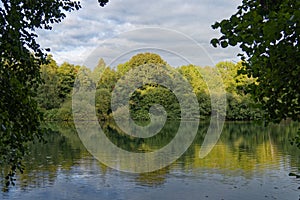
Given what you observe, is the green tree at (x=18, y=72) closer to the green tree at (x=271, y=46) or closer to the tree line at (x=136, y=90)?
the green tree at (x=271, y=46)

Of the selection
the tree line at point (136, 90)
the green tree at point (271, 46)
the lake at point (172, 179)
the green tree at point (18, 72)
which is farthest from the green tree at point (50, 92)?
the green tree at point (271, 46)

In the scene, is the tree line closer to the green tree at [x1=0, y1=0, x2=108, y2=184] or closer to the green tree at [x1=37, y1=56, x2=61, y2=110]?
the green tree at [x1=37, y1=56, x2=61, y2=110]

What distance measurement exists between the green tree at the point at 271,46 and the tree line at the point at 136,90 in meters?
44.5

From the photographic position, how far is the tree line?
4938 centimetres

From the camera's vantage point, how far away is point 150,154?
2103 centimetres

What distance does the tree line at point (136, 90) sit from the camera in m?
49.4

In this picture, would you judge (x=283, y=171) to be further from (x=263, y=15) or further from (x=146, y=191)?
(x=263, y=15)

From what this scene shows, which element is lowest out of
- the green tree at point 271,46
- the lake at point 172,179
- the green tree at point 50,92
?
the lake at point 172,179

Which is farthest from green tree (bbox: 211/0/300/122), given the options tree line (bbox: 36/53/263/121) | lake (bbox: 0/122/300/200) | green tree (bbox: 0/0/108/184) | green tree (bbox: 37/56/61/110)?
green tree (bbox: 37/56/61/110)

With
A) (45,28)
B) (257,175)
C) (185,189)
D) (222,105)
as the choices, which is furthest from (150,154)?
(222,105)

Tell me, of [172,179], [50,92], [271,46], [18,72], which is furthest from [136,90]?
[271,46]

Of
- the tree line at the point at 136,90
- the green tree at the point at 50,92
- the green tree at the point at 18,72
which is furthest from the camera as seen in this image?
the green tree at the point at 50,92

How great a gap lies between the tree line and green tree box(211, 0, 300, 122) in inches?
1750

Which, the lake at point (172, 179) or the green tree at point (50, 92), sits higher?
the green tree at point (50, 92)
